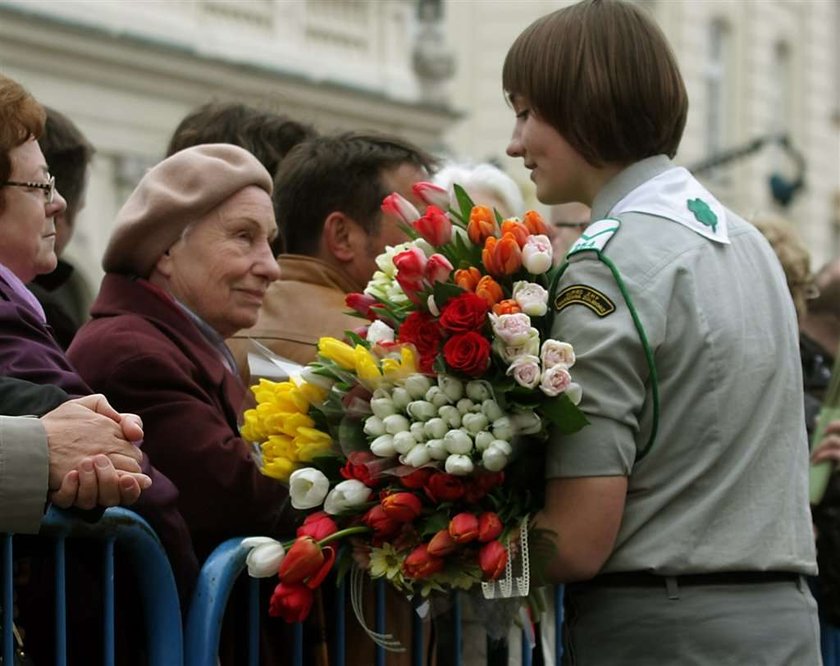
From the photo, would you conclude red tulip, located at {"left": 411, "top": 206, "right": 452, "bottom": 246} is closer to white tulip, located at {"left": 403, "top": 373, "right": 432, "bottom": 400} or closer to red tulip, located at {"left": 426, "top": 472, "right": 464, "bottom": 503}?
white tulip, located at {"left": 403, "top": 373, "right": 432, "bottom": 400}

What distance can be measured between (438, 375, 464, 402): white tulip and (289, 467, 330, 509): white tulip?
0.29 meters

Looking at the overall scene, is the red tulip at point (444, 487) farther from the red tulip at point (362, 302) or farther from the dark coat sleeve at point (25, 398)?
the dark coat sleeve at point (25, 398)

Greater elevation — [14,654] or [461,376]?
[461,376]

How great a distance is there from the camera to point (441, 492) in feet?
11.9

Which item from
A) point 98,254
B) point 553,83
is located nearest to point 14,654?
point 553,83

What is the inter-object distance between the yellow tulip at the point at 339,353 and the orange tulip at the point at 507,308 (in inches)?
11.8

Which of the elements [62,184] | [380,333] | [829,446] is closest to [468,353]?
[380,333]

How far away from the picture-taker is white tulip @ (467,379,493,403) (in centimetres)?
362

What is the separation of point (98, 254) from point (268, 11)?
3.37 metres

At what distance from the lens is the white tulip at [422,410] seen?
3.63 metres

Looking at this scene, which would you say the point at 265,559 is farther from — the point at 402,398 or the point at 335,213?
the point at 335,213

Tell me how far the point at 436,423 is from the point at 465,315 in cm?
19

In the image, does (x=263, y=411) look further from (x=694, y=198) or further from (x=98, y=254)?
(x=98, y=254)

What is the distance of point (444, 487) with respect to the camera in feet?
11.9
